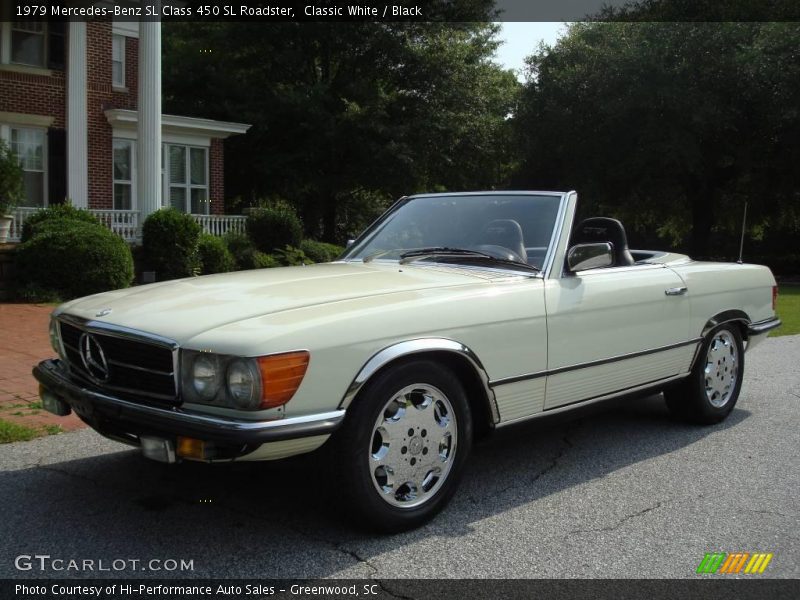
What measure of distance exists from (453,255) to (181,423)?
205 centimetres

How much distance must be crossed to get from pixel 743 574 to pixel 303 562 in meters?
1.81

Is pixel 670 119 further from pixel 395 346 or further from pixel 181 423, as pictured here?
pixel 181 423

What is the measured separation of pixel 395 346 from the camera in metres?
3.46

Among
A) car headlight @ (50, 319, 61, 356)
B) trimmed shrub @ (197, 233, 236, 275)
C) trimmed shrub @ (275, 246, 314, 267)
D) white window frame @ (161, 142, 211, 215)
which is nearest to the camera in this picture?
car headlight @ (50, 319, 61, 356)

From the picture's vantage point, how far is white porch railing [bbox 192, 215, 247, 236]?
782 inches

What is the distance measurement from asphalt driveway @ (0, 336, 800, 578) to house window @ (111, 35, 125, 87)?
1658 cm

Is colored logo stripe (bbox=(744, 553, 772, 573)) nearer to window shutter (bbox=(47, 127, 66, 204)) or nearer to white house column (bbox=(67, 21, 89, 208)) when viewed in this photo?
white house column (bbox=(67, 21, 89, 208))

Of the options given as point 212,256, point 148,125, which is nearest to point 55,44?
point 148,125

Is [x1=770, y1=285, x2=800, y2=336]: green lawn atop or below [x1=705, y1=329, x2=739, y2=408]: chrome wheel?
below

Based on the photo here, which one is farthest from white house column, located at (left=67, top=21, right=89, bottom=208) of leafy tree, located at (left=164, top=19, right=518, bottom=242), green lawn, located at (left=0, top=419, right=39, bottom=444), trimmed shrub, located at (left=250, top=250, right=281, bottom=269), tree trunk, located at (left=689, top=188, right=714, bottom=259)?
tree trunk, located at (left=689, top=188, right=714, bottom=259)

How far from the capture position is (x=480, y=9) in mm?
27797

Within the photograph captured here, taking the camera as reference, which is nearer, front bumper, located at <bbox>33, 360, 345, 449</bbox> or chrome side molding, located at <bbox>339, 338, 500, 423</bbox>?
front bumper, located at <bbox>33, 360, 345, 449</bbox>

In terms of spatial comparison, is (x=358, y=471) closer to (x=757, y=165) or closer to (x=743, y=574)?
(x=743, y=574)

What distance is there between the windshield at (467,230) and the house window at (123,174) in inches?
634
